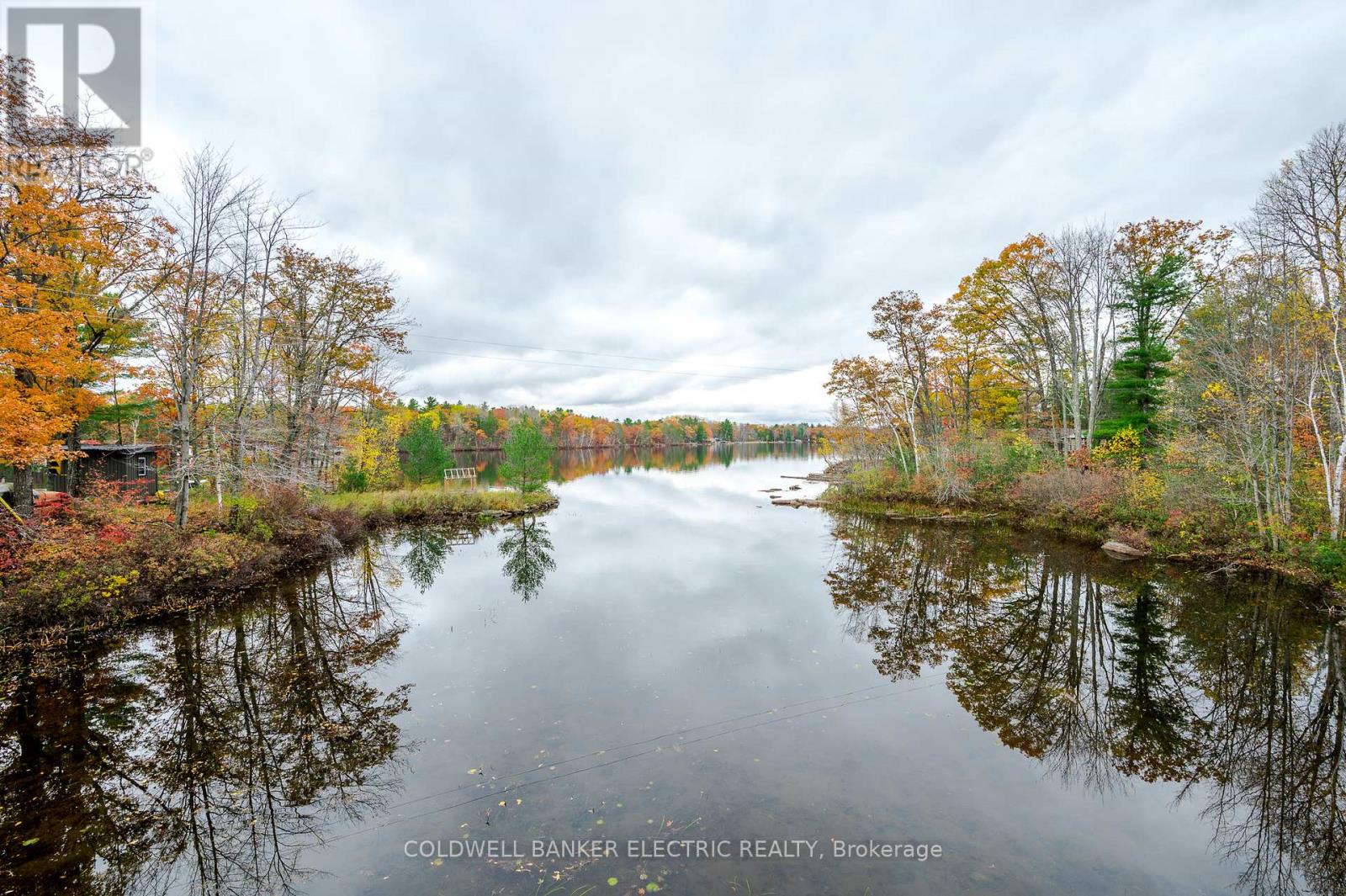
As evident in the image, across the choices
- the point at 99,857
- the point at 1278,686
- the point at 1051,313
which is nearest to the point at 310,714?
the point at 99,857

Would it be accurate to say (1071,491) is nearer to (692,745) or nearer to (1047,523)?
(1047,523)

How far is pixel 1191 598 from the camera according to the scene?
11.7 m

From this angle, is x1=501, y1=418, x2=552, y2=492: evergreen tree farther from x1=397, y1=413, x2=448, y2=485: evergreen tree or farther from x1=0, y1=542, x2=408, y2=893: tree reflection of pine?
x1=0, y1=542, x2=408, y2=893: tree reflection of pine

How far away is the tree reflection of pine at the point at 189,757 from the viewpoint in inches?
178

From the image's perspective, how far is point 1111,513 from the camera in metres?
17.6

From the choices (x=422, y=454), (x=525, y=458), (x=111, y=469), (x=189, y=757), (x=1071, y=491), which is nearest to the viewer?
(x=189, y=757)

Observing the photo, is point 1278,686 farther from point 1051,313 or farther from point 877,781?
point 1051,313

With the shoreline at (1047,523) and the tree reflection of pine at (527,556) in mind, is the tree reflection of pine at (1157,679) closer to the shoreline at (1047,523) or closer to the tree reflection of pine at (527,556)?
the shoreline at (1047,523)

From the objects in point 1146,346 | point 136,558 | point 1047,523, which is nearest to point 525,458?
point 136,558

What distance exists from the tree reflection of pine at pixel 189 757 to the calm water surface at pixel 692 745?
0.04 metres

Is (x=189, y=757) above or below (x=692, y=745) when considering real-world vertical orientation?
above

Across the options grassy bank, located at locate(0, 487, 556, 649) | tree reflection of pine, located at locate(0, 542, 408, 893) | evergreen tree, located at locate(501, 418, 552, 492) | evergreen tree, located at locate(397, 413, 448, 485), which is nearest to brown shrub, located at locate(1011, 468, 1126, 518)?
tree reflection of pine, located at locate(0, 542, 408, 893)

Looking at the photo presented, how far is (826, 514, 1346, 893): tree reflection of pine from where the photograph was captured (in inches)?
206

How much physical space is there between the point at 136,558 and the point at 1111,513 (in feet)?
93.2
